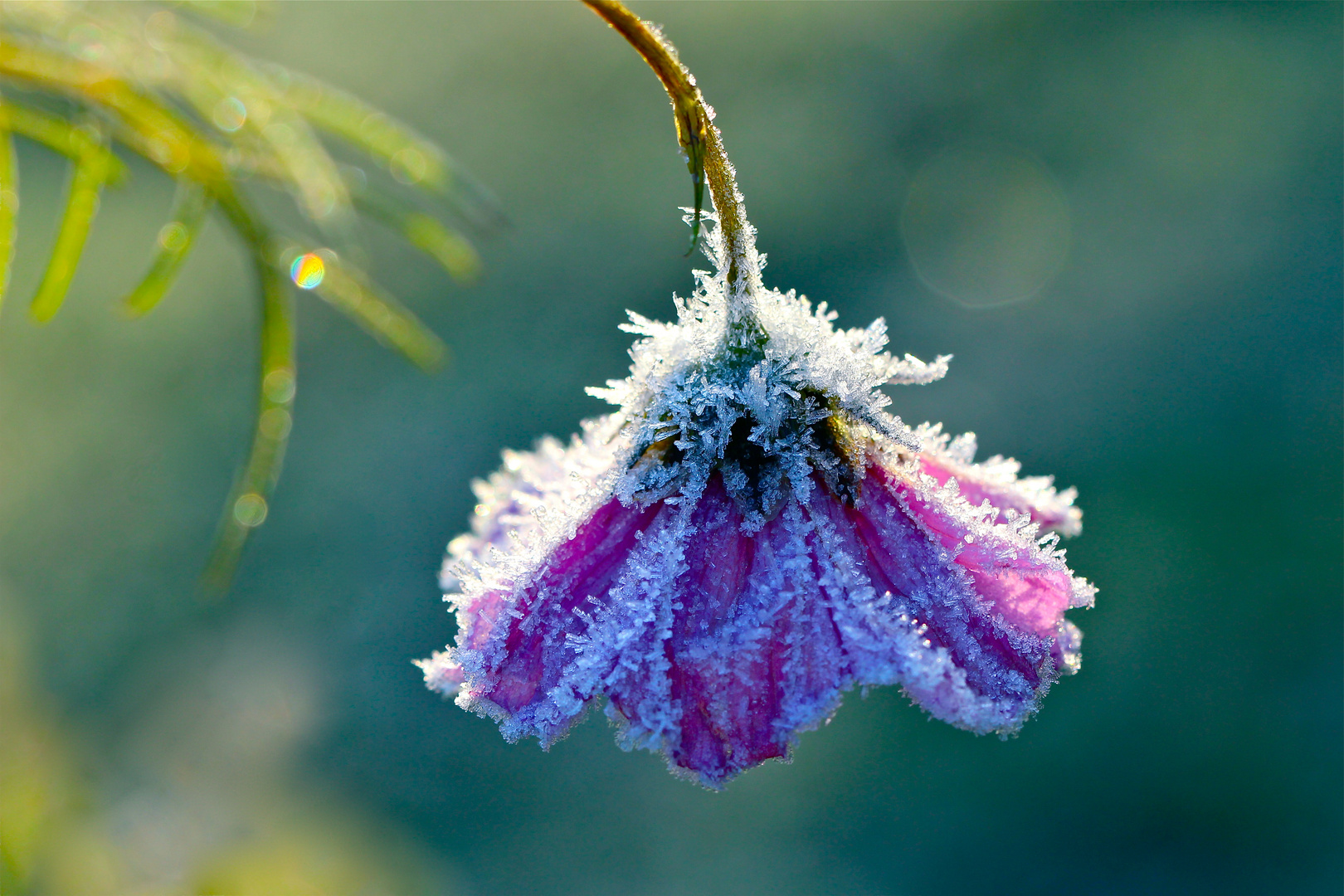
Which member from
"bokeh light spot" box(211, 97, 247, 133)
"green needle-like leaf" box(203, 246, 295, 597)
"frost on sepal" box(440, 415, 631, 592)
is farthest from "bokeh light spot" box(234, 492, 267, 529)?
"bokeh light spot" box(211, 97, 247, 133)

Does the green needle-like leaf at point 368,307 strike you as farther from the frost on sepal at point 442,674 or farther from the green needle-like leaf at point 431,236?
the frost on sepal at point 442,674

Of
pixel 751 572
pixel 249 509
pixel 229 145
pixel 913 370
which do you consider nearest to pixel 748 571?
pixel 751 572

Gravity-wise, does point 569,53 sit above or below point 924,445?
above

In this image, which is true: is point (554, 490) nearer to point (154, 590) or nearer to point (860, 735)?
point (860, 735)

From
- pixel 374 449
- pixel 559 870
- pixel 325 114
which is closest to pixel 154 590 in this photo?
pixel 374 449

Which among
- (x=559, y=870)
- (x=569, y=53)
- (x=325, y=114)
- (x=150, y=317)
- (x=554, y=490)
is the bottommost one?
(x=554, y=490)

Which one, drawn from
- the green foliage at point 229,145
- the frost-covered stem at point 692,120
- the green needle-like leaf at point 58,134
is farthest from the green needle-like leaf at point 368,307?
the frost-covered stem at point 692,120
